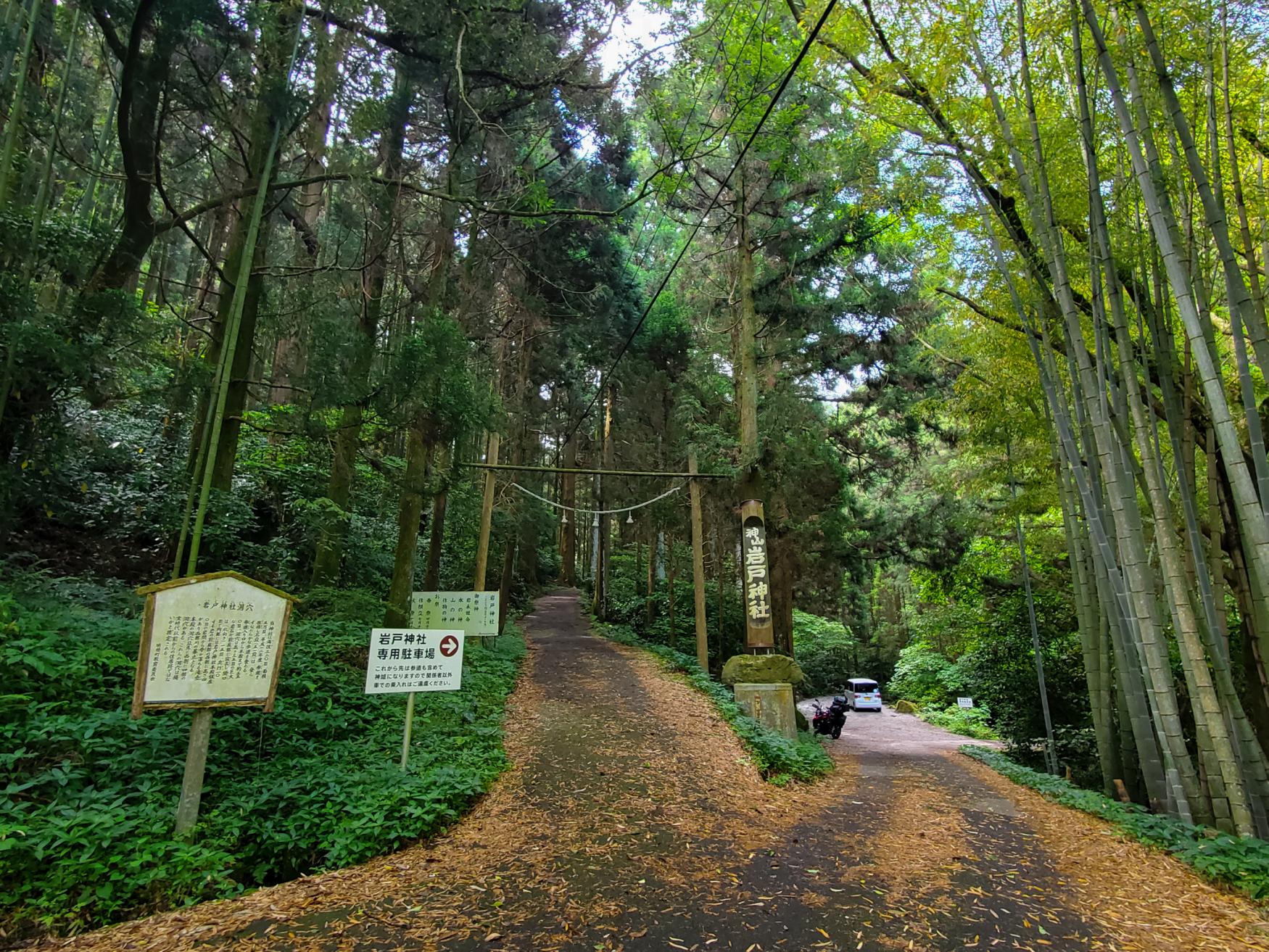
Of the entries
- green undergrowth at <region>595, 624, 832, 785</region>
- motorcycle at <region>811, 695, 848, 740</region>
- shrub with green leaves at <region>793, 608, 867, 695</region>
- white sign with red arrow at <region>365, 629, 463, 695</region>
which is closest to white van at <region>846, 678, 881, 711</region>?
shrub with green leaves at <region>793, 608, 867, 695</region>

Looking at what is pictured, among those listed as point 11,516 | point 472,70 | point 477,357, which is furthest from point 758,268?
point 11,516

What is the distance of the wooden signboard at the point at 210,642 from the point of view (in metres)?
3.12

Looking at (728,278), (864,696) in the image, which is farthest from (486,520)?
(864,696)

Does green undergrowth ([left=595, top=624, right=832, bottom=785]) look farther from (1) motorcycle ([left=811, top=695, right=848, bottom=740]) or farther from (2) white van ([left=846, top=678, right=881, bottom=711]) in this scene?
(2) white van ([left=846, top=678, right=881, bottom=711])

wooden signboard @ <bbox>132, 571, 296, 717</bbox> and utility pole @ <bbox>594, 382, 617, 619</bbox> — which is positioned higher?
utility pole @ <bbox>594, 382, 617, 619</bbox>

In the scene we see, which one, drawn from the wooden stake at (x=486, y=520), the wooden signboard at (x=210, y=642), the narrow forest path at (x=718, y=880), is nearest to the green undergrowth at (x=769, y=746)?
the narrow forest path at (x=718, y=880)

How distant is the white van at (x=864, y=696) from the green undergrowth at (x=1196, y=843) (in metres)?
13.7

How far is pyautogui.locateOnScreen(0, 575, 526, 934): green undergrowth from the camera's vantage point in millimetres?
2641

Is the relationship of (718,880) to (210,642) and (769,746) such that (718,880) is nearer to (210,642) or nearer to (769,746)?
(769,746)

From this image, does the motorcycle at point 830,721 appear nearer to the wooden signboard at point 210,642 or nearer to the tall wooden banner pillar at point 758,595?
the tall wooden banner pillar at point 758,595

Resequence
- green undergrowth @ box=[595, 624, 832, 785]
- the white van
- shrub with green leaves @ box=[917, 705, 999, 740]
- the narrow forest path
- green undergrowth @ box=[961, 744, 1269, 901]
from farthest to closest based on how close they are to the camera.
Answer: the white van
shrub with green leaves @ box=[917, 705, 999, 740]
green undergrowth @ box=[595, 624, 832, 785]
green undergrowth @ box=[961, 744, 1269, 901]
the narrow forest path

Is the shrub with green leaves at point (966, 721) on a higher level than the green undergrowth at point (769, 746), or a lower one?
lower

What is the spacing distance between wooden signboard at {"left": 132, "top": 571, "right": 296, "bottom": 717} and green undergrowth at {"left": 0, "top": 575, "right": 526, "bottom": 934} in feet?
1.72

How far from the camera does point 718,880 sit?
323cm
